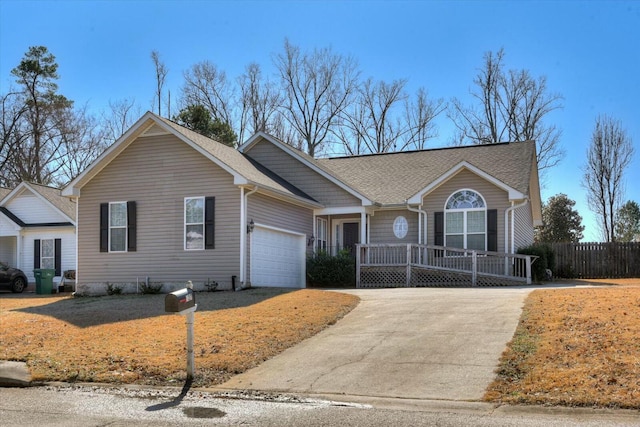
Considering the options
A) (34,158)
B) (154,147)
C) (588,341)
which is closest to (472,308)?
(588,341)

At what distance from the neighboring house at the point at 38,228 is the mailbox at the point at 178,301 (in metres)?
20.8

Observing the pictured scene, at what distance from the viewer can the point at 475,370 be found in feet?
29.3

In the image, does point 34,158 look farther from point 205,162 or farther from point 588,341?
point 588,341

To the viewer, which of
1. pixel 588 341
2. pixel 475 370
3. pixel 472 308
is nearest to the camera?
pixel 475 370

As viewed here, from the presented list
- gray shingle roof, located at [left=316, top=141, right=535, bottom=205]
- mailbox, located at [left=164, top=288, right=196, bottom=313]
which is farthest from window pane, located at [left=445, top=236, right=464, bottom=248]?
mailbox, located at [left=164, top=288, right=196, bottom=313]

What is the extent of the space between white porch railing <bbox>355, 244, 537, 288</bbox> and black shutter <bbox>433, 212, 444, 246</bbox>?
1.12 ft

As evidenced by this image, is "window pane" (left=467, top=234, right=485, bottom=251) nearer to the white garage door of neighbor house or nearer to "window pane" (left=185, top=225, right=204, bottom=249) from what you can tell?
the white garage door of neighbor house

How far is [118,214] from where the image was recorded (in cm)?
2077

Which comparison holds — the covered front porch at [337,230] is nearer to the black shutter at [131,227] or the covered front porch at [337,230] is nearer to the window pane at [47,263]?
the black shutter at [131,227]

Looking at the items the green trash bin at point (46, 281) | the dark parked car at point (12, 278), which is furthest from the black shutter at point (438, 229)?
the dark parked car at point (12, 278)

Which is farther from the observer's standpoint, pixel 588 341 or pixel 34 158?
pixel 34 158

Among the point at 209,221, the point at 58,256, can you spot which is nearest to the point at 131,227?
the point at 209,221

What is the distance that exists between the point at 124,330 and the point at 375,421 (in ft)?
23.8

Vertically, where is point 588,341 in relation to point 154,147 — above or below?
below
